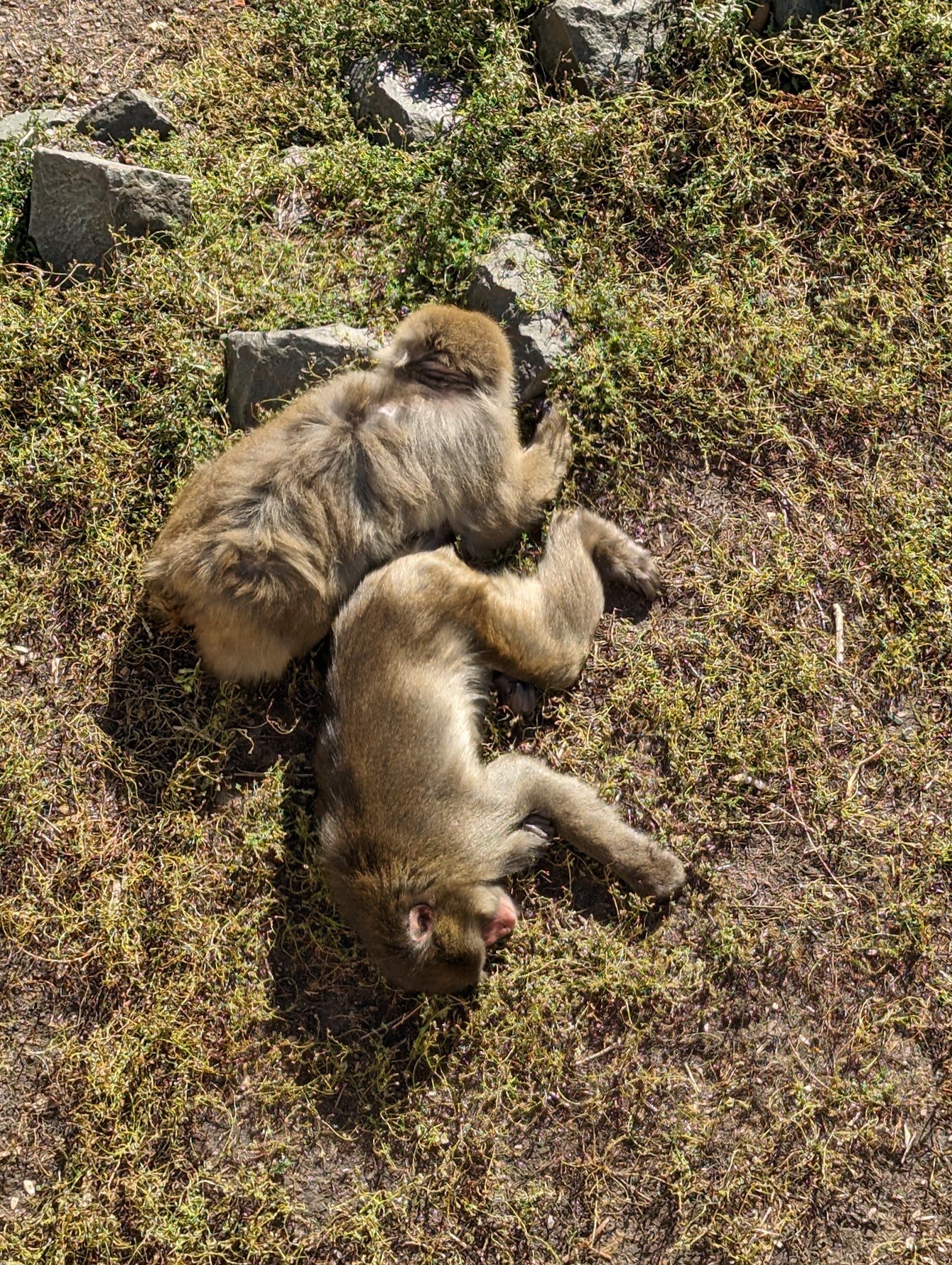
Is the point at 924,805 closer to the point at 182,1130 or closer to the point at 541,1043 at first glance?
the point at 541,1043

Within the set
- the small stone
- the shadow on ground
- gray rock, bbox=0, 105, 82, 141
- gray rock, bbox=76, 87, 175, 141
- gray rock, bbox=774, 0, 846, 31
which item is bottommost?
the shadow on ground

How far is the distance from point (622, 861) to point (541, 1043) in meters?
0.97

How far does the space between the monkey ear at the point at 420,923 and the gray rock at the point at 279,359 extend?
2.59 metres

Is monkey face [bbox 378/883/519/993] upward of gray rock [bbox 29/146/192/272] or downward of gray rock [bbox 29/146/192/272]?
downward

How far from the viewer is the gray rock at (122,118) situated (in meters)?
6.00

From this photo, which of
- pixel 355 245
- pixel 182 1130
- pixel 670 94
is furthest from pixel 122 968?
pixel 670 94

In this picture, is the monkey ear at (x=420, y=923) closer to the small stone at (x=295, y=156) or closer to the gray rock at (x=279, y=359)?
the gray rock at (x=279, y=359)

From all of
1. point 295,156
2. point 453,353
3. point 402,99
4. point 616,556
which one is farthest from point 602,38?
point 616,556

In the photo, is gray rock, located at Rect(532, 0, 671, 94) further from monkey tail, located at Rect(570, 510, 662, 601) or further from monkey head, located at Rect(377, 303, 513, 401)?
monkey tail, located at Rect(570, 510, 662, 601)

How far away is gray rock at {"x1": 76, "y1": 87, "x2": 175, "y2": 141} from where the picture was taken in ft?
19.7

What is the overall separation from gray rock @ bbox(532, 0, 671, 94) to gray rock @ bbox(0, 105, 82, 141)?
266 cm

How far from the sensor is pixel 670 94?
19.9 ft

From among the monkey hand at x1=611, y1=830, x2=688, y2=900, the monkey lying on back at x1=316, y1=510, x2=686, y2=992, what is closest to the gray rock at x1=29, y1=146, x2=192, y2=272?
the monkey lying on back at x1=316, y1=510, x2=686, y2=992

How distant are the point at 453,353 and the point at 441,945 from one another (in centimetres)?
268
